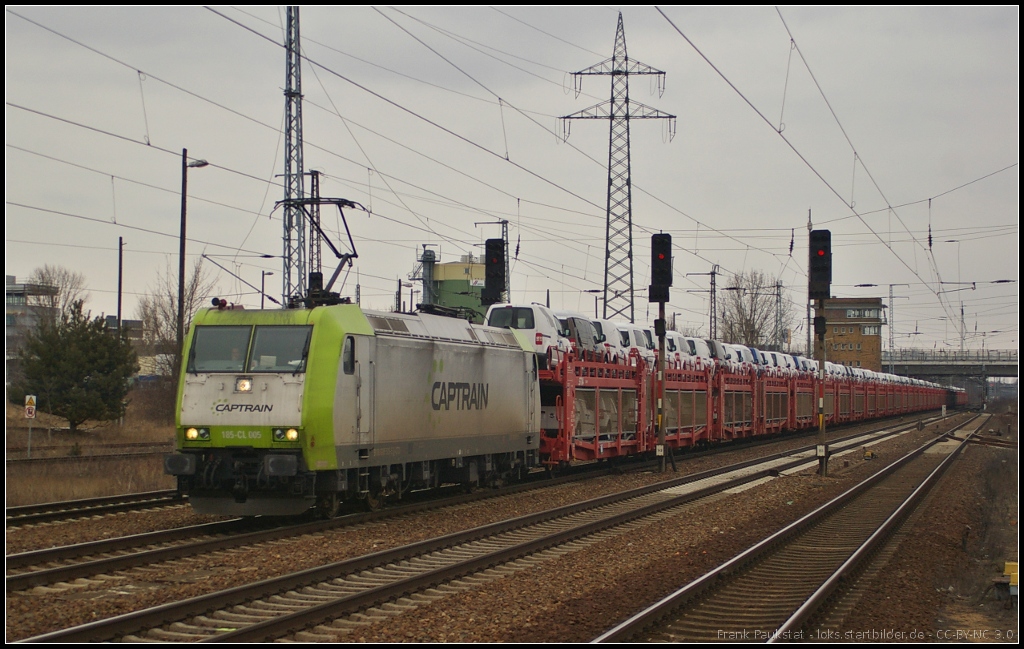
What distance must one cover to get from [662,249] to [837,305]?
107044mm

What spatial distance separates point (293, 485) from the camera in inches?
553

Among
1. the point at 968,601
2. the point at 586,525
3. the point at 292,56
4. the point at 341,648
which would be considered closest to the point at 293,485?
the point at 586,525

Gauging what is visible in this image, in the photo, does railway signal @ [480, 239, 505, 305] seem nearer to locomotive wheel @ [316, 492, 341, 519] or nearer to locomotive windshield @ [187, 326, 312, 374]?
locomotive wheel @ [316, 492, 341, 519]

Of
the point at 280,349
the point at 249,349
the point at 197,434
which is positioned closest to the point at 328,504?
the point at 197,434

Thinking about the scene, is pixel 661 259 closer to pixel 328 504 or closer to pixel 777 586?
pixel 328 504

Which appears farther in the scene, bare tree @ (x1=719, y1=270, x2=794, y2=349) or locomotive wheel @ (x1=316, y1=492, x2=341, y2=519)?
Answer: bare tree @ (x1=719, y1=270, x2=794, y2=349)

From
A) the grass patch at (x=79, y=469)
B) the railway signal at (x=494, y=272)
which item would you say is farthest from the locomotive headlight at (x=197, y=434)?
the railway signal at (x=494, y=272)

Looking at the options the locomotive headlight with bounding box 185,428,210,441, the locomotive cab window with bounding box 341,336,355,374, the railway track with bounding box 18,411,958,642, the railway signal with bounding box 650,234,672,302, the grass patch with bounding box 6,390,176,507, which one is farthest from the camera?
the railway signal with bounding box 650,234,672,302

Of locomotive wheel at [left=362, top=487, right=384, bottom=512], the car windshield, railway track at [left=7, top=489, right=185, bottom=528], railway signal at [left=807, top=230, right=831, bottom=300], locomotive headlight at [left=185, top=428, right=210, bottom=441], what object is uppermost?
railway signal at [left=807, top=230, right=831, bottom=300]

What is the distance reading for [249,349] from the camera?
14.6m

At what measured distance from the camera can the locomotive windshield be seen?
47.0ft

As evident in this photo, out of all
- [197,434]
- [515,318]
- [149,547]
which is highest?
[515,318]

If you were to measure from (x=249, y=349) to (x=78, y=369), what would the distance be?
24634mm

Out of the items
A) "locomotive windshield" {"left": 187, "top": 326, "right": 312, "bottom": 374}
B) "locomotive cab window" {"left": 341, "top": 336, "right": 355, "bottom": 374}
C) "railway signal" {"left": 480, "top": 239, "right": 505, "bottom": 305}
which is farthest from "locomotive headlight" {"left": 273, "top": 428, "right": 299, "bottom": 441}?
"railway signal" {"left": 480, "top": 239, "right": 505, "bottom": 305}
